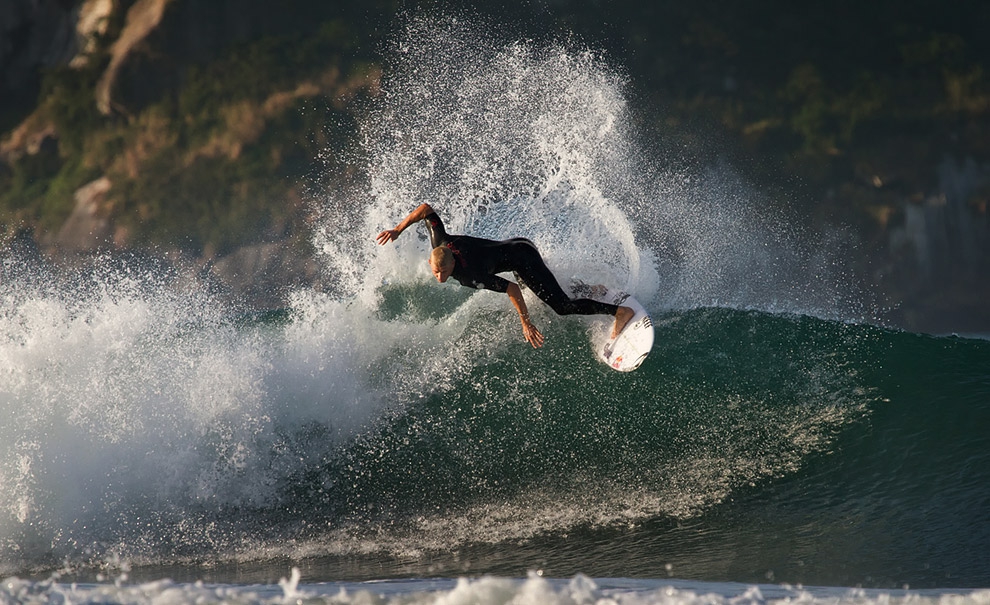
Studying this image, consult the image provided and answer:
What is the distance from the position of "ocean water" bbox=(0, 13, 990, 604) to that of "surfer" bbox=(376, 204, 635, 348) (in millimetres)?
365

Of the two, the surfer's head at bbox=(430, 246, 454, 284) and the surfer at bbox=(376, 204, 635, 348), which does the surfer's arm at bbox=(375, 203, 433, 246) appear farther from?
the surfer's head at bbox=(430, 246, 454, 284)

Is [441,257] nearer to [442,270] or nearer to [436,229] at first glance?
[442,270]

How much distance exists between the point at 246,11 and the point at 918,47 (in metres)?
22.3

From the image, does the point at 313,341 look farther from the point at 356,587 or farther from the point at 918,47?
the point at 918,47

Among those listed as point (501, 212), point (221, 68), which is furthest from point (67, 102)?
point (501, 212)

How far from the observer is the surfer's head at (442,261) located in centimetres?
481

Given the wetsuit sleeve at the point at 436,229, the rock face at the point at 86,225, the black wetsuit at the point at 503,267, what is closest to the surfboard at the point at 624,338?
the black wetsuit at the point at 503,267

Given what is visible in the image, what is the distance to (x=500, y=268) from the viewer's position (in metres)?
5.25

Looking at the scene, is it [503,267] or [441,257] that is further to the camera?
[503,267]

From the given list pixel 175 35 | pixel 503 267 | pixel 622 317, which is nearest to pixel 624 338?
pixel 622 317

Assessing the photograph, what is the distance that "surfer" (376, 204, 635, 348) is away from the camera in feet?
16.1

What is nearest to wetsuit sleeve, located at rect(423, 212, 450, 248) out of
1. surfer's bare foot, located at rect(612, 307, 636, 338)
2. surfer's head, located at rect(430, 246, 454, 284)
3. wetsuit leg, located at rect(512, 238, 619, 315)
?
surfer's head, located at rect(430, 246, 454, 284)

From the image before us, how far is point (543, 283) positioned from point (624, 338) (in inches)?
28.1

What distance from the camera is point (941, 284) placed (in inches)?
889
